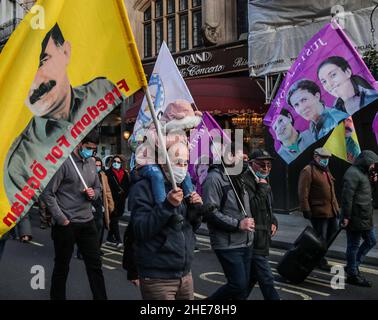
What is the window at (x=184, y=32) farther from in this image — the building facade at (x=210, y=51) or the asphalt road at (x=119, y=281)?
the asphalt road at (x=119, y=281)

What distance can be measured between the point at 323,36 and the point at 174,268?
3855 mm

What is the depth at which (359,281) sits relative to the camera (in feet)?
19.1

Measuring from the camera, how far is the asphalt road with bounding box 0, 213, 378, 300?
214 inches

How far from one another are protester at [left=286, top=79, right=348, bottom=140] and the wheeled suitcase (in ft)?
4.19

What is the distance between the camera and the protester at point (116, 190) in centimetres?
836

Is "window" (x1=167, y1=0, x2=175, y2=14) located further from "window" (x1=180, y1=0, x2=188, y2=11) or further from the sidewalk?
the sidewalk

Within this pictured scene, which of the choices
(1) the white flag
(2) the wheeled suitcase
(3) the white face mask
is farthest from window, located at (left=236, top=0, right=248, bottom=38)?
(3) the white face mask

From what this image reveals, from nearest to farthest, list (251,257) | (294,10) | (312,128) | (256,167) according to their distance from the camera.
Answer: (251,257)
(256,167)
(312,128)
(294,10)

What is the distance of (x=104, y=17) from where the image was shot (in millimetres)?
2928

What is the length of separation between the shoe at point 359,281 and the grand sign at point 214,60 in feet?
29.3

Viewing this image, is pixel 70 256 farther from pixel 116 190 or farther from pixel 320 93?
pixel 116 190

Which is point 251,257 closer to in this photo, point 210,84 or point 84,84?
point 84,84

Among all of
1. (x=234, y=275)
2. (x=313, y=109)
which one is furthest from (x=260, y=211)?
(x=313, y=109)

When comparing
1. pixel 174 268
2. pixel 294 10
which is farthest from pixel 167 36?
pixel 174 268
